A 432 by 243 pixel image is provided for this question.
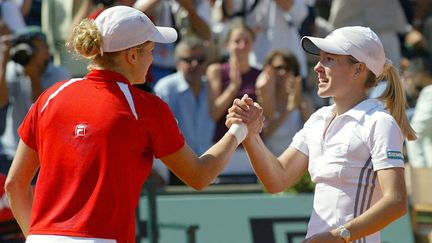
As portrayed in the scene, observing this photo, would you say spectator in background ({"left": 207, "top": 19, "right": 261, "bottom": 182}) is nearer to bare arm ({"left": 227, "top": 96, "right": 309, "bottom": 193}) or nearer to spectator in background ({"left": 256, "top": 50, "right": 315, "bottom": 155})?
spectator in background ({"left": 256, "top": 50, "right": 315, "bottom": 155})

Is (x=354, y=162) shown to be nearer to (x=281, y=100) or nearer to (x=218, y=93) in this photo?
(x=218, y=93)

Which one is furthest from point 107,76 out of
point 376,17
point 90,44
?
point 376,17

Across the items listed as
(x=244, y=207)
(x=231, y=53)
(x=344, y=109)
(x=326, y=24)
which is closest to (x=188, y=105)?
(x=231, y=53)

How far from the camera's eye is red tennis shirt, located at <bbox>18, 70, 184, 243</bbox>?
3836mm

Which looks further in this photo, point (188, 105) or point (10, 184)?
point (188, 105)

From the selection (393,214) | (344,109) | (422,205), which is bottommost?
(422,205)

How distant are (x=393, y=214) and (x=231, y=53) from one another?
4.72 meters

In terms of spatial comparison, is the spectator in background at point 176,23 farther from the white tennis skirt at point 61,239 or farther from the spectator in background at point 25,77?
the white tennis skirt at point 61,239

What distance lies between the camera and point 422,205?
24.9 feet

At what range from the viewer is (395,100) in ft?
14.3

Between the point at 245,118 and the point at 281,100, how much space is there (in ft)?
13.7

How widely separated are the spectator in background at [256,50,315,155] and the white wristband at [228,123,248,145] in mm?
A: 3990

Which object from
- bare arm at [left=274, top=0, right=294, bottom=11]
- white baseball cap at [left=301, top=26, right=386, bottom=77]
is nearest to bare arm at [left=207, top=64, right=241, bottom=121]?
bare arm at [left=274, top=0, right=294, bottom=11]

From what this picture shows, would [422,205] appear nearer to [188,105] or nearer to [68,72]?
[188,105]
